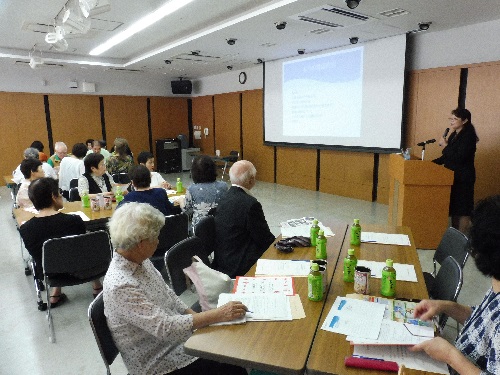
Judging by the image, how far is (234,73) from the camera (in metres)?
10.0

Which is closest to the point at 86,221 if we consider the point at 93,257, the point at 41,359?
the point at 93,257

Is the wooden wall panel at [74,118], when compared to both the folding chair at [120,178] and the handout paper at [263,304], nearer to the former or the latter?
the folding chair at [120,178]

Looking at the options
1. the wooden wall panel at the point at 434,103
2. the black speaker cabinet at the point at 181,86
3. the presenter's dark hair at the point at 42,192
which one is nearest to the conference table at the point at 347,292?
the presenter's dark hair at the point at 42,192

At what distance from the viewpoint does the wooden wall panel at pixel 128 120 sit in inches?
419

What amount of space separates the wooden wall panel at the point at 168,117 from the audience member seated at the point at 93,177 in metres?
7.65

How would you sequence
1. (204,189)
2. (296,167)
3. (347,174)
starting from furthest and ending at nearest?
(296,167), (347,174), (204,189)

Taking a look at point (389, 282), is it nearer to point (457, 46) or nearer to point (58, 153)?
point (457, 46)

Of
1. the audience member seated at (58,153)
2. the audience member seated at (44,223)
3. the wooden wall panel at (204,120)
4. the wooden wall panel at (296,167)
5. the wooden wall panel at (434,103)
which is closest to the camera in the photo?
the audience member seated at (44,223)

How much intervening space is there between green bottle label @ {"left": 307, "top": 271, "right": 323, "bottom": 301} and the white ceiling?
3.82 metres

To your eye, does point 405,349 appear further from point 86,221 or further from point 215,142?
point 215,142

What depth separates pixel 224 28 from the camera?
5.47 meters

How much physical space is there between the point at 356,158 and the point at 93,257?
574 centimetres

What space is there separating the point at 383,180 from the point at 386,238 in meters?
4.60

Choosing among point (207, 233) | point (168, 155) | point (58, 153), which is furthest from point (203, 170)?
point (168, 155)
